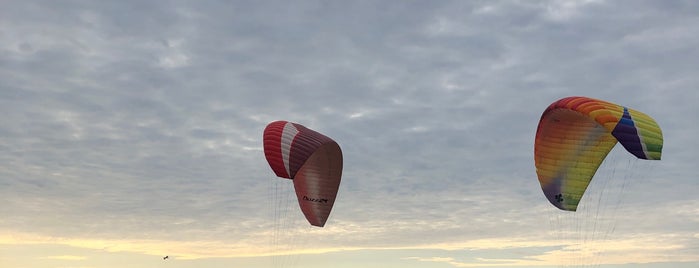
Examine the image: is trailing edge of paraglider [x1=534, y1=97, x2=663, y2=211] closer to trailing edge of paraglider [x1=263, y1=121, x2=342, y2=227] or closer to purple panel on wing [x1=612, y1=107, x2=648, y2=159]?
purple panel on wing [x1=612, y1=107, x2=648, y2=159]

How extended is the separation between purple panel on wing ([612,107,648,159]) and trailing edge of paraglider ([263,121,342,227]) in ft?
53.6

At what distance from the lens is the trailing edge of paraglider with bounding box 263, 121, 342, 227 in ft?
163

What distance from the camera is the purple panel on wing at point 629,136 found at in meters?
42.7

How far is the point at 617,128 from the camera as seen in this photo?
43219mm

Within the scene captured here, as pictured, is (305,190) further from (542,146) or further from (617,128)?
(617,128)

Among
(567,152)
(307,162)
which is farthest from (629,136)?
(307,162)

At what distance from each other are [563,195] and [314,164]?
47.7 feet

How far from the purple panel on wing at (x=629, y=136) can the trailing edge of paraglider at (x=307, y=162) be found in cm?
1635

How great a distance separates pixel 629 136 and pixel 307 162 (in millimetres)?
19069

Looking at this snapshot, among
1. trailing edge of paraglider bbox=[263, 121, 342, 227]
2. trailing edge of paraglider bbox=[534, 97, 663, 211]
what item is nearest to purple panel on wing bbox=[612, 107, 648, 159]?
trailing edge of paraglider bbox=[534, 97, 663, 211]

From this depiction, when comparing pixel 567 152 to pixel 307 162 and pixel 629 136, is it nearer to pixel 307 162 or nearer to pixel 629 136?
pixel 629 136

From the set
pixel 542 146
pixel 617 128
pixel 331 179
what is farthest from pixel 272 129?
pixel 617 128

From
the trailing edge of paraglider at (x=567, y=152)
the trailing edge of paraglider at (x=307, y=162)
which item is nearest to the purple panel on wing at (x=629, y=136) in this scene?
the trailing edge of paraglider at (x=567, y=152)

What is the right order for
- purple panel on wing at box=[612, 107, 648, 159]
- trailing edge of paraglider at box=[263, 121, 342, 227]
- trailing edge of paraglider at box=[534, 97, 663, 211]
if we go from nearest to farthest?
purple panel on wing at box=[612, 107, 648, 159] < trailing edge of paraglider at box=[534, 97, 663, 211] < trailing edge of paraglider at box=[263, 121, 342, 227]
